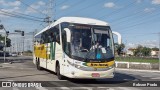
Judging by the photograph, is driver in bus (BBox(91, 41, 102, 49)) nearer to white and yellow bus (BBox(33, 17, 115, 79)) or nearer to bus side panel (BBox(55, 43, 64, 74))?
white and yellow bus (BBox(33, 17, 115, 79))

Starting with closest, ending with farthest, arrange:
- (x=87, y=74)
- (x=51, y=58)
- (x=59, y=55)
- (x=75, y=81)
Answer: (x=87, y=74)
(x=75, y=81)
(x=59, y=55)
(x=51, y=58)

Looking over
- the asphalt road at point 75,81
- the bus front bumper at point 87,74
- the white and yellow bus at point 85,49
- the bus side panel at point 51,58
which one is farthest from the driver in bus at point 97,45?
the bus side panel at point 51,58

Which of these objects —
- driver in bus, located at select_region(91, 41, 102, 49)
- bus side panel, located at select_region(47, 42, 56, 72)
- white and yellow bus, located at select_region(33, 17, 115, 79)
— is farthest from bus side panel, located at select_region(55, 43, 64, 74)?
driver in bus, located at select_region(91, 41, 102, 49)

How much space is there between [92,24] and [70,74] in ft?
10.0

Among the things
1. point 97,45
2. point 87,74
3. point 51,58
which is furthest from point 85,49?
point 51,58

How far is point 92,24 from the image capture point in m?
19.1

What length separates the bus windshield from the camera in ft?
59.3

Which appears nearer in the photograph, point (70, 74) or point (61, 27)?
point (70, 74)

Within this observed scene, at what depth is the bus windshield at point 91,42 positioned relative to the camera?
1808 centimetres

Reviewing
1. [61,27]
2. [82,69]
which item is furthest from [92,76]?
[61,27]

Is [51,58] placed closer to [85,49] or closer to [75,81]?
[75,81]

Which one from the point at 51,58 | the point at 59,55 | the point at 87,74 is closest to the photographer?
the point at 87,74

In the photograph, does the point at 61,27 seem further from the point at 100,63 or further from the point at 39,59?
the point at 39,59

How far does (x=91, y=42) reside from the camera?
18328mm
